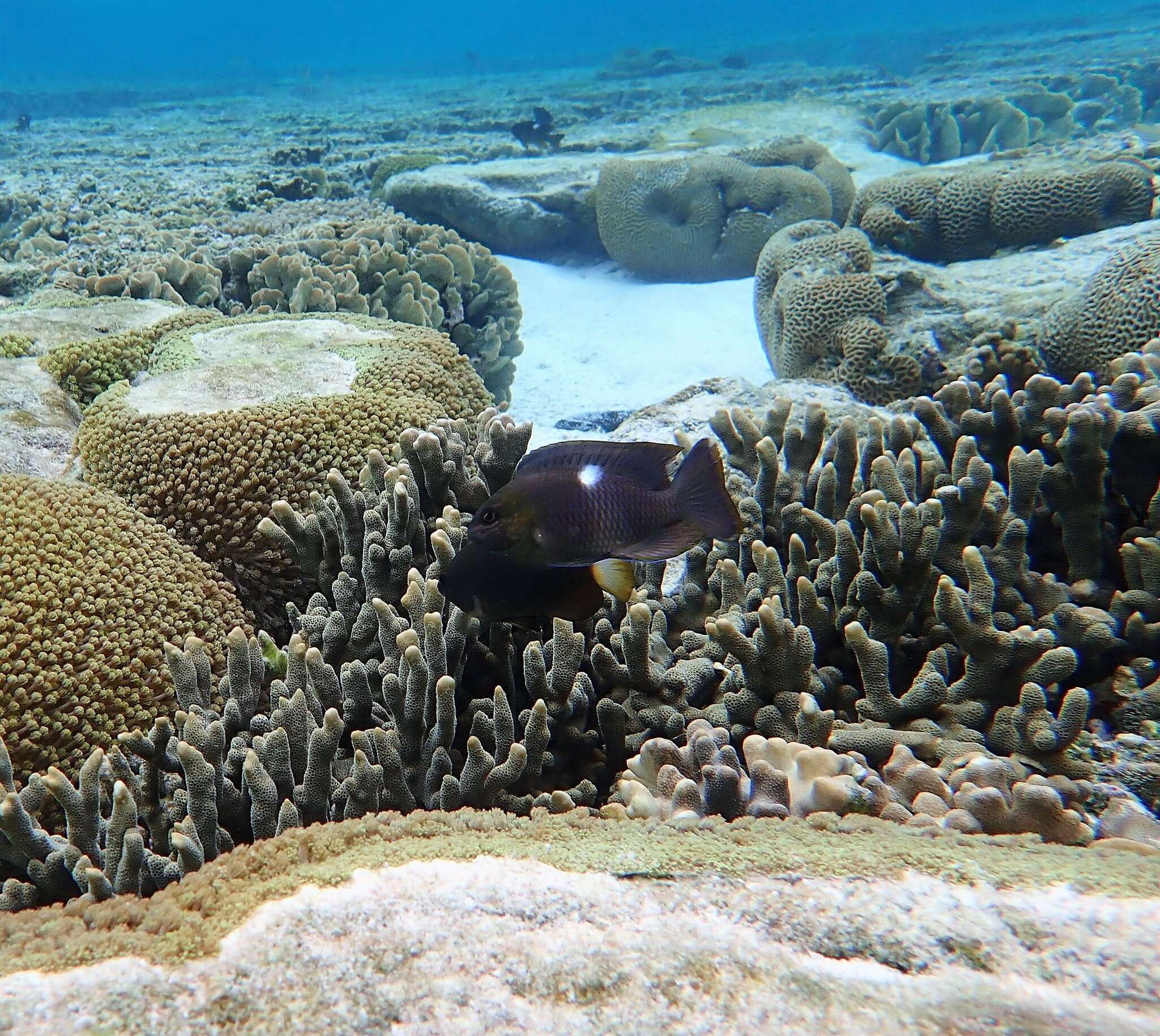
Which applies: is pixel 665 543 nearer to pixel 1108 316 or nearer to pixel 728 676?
pixel 728 676

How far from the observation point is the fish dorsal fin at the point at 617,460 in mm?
1684

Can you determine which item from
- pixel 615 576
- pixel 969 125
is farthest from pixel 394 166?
pixel 615 576

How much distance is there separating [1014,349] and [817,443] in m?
2.33

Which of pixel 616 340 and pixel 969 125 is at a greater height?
pixel 969 125

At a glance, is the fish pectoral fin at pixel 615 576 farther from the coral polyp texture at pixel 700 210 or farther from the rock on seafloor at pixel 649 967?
the coral polyp texture at pixel 700 210

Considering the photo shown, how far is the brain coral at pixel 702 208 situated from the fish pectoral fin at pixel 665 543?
930cm

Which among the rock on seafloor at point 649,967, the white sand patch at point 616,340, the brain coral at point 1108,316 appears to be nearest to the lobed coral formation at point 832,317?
the white sand patch at point 616,340

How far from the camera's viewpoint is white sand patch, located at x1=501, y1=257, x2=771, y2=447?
741 centimetres

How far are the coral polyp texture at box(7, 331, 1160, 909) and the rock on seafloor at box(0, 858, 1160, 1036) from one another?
1.39 feet

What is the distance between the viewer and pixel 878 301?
5.92 meters

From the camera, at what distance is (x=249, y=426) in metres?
2.85

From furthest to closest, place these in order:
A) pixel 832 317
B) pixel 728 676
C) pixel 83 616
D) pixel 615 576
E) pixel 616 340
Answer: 1. pixel 616 340
2. pixel 832 317
3. pixel 728 676
4. pixel 83 616
5. pixel 615 576

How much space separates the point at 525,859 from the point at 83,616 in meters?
1.75

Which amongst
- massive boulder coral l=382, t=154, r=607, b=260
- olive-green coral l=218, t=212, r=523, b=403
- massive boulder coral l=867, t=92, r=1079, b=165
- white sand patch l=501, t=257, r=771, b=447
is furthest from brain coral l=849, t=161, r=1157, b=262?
massive boulder coral l=867, t=92, r=1079, b=165
